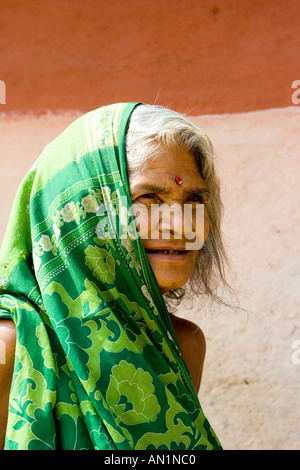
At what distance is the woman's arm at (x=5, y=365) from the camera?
4.39ft

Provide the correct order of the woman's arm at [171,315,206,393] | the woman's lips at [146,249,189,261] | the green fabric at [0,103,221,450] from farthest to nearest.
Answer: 1. the woman's arm at [171,315,206,393]
2. the woman's lips at [146,249,189,261]
3. the green fabric at [0,103,221,450]

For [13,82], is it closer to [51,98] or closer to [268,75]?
[51,98]

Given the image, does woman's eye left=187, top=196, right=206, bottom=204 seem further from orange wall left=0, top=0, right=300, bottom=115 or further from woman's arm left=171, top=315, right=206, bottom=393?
orange wall left=0, top=0, right=300, bottom=115

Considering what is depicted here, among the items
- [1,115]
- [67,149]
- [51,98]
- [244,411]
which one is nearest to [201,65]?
[51,98]

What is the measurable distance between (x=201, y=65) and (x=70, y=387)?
167cm

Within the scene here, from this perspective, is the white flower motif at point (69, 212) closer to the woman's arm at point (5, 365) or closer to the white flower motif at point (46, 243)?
the white flower motif at point (46, 243)

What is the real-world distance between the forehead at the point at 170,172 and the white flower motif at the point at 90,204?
0.36ft

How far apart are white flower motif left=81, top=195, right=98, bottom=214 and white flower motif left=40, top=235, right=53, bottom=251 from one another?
0.11 metres

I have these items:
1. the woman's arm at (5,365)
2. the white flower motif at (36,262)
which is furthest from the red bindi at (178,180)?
the woman's arm at (5,365)

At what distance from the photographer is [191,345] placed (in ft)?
6.29

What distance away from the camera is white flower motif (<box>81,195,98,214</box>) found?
57.4 inches

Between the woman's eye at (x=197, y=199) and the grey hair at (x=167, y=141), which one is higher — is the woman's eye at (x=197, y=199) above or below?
below

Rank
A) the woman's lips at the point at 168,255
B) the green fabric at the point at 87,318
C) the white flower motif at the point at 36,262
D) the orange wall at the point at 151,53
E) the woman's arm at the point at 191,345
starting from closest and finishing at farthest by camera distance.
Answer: the green fabric at the point at 87,318
the white flower motif at the point at 36,262
the woman's lips at the point at 168,255
the woman's arm at the point at 191,345
the orange wall at the point at 151,53

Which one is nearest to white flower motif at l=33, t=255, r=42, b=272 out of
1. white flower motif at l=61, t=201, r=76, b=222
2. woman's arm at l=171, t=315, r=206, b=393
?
white flower motif at l=61, t=201, r=76, b=222
